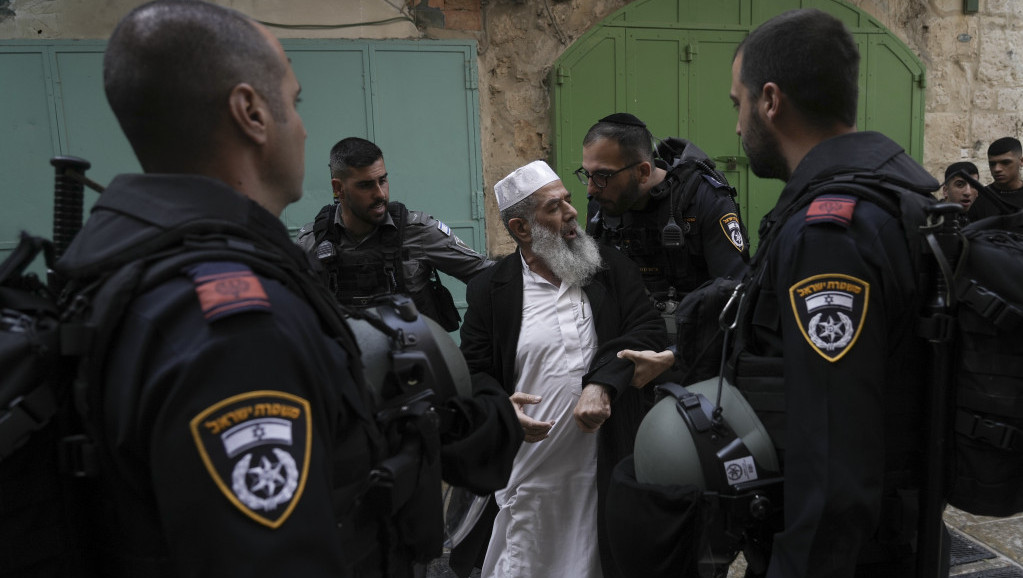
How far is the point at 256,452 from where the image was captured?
3.04 ft

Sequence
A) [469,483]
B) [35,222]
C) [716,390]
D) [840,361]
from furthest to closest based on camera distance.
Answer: [35,222], [716,390], [469,483], [840,361]

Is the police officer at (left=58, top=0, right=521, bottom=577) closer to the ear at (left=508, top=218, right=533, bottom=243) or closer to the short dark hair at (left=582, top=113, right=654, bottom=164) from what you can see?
the ear at (left=508, top=218, right=533, bottom=243)

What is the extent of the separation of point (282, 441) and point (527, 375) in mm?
1905

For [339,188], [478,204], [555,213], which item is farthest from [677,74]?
[555,213]

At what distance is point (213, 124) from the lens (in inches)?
45.7

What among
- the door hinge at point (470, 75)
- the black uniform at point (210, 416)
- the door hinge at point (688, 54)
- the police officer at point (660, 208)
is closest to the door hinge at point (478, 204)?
the door hinge at point (470, 75)

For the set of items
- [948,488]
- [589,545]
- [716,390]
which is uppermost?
[716,390]

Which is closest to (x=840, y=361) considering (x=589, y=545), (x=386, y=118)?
(x=589, y=545)

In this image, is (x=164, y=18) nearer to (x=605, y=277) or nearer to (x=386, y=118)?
(x=605, y=277)

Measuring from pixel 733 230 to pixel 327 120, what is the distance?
3364mm

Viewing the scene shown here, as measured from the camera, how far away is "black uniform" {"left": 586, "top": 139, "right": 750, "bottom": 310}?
324 cm

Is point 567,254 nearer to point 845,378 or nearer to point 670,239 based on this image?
point 670,239

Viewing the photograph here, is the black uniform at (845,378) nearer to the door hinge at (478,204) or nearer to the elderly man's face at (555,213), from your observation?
the elderly man's face at (555,213)

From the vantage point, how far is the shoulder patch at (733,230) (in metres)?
3.21
